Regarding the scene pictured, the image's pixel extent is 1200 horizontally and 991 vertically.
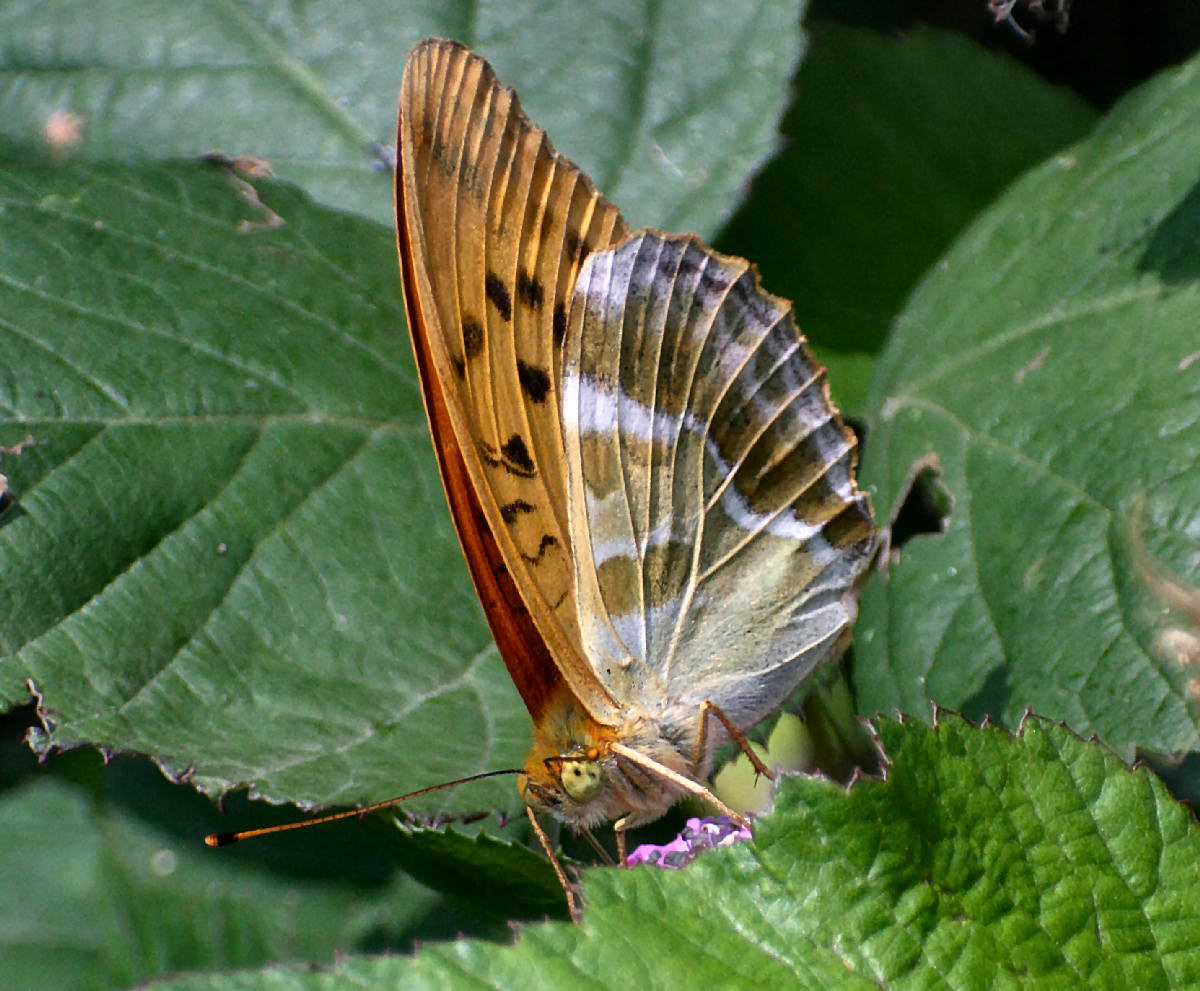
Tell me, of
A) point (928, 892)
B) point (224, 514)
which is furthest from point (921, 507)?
point (224, 514)

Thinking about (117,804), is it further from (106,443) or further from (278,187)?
(278,187)

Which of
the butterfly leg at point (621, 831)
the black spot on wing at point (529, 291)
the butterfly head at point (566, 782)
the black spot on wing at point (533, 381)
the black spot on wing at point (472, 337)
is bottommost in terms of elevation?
Result: the butterfly leg at point (621, 831)

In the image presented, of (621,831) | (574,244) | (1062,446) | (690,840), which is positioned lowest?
(621,831)

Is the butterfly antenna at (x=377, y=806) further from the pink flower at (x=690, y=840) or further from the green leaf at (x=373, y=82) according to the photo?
the green leaf at (x=373, y=82)

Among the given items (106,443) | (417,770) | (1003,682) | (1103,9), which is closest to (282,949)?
(417,770)

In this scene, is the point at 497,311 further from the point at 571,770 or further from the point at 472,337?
the point at 571,770

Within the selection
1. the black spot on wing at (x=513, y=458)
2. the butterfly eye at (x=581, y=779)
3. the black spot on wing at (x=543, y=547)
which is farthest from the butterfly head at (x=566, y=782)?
the black spot on wing at (x=513, y=458)

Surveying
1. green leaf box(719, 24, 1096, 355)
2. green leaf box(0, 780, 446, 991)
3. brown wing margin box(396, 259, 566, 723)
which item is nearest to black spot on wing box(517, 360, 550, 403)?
brown wing margin box(396, 259, 566, 723)
